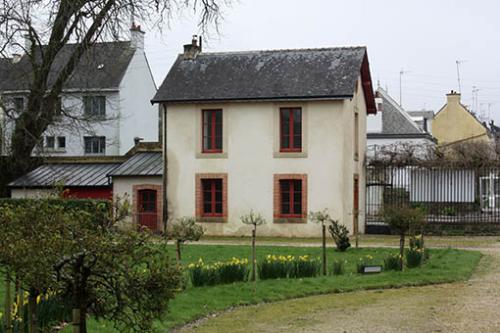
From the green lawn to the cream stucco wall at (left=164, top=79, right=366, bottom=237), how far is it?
8991 millimetres

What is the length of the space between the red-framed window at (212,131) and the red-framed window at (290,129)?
249cm

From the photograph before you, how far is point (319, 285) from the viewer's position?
14.3m

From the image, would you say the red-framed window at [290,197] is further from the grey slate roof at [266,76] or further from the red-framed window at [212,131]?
the grey slate roof at [266,76]

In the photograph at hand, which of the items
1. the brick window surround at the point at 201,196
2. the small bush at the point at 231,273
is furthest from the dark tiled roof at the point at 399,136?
the small bush at the point at 231,273

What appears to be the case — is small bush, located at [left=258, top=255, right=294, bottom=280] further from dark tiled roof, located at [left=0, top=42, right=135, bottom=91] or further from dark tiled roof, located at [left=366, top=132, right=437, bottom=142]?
dark tiled roof, located at [left=366, top=132, right=437, bottom=142]

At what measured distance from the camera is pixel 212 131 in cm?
3053

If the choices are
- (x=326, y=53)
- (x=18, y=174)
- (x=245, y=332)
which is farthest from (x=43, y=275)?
(x=18, y=174)

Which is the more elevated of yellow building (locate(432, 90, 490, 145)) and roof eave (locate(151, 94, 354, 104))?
yellow building (locate(432, 90, 490, 145))

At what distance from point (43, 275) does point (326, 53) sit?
2519 centimetres

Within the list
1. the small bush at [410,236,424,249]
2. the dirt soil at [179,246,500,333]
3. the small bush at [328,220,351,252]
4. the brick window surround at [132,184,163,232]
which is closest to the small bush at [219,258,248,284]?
the dirt soil at [179,246,500,333]

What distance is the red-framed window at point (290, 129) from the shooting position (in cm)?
2964

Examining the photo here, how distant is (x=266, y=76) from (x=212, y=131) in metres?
3.02

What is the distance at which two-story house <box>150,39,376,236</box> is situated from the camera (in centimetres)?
2919

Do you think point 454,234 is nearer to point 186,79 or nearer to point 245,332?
point 186,79
